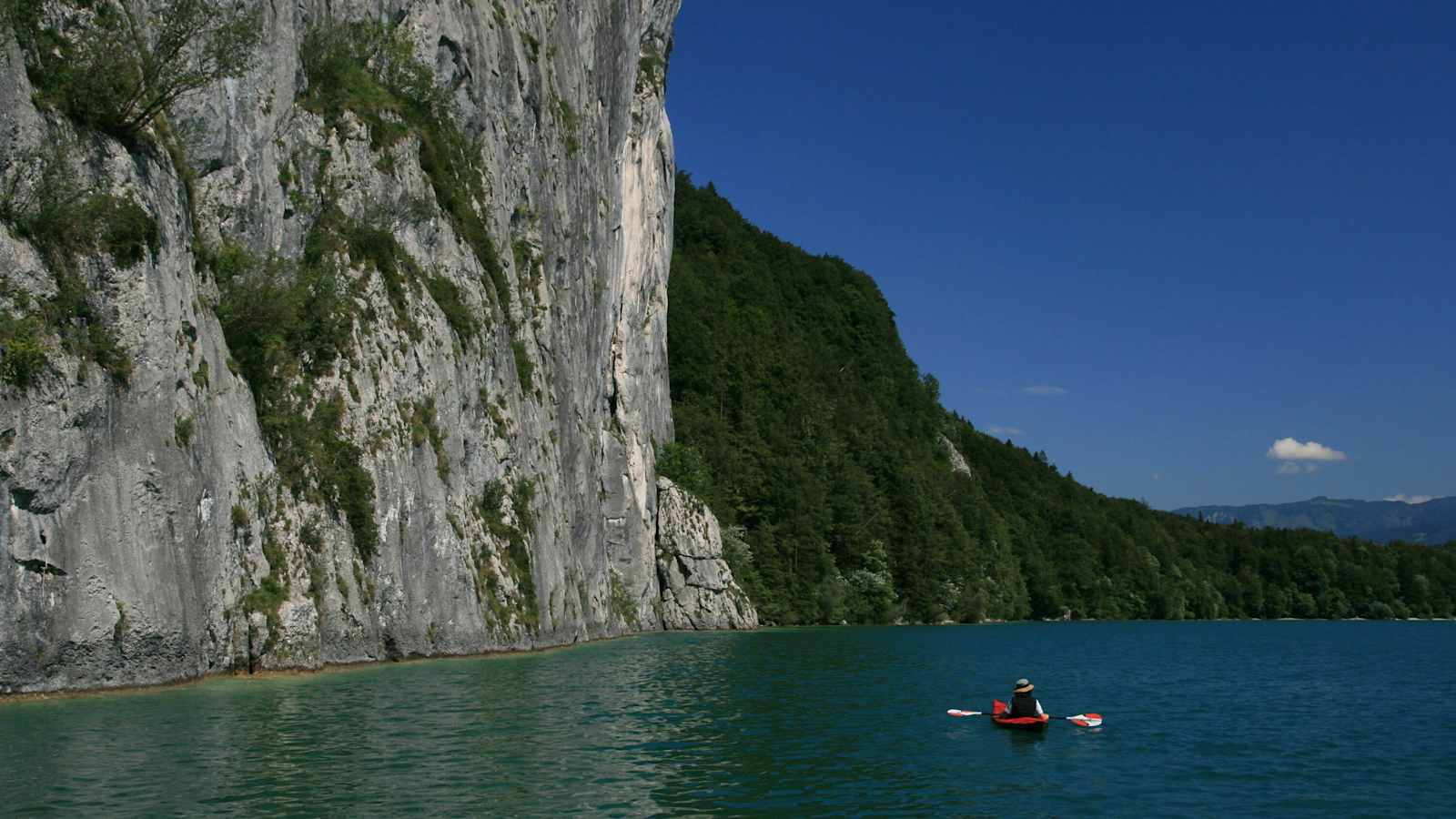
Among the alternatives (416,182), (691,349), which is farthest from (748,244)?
(416,182)

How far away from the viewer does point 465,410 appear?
4675 cm

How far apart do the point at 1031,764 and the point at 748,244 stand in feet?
448

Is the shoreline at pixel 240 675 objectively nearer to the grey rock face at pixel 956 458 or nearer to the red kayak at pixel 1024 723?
the red kayak at pixel 1024 723

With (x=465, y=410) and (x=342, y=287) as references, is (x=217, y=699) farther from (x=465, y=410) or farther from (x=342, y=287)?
(x=465, y=410)

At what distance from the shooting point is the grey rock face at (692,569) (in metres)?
82.4

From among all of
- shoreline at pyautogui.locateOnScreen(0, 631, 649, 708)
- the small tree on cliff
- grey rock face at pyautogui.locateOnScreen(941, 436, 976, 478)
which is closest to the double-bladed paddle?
shoreline at pyautogui.locateOnScreen(0, 631, 649, 708)

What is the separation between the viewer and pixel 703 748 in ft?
72.8

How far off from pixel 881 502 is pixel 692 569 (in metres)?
Answer: 31.4

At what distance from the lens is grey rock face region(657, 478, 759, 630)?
270 feet

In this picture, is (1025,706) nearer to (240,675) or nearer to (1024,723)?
(1024,723)

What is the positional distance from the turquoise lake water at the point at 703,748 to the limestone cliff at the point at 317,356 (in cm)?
269

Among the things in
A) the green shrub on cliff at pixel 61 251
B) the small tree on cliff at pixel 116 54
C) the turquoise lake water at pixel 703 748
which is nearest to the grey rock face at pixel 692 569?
the turquoise lake water at pixel 703 748

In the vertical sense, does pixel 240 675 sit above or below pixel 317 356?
below

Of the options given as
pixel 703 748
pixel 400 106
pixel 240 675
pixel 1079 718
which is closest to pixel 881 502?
pixel 400 106
